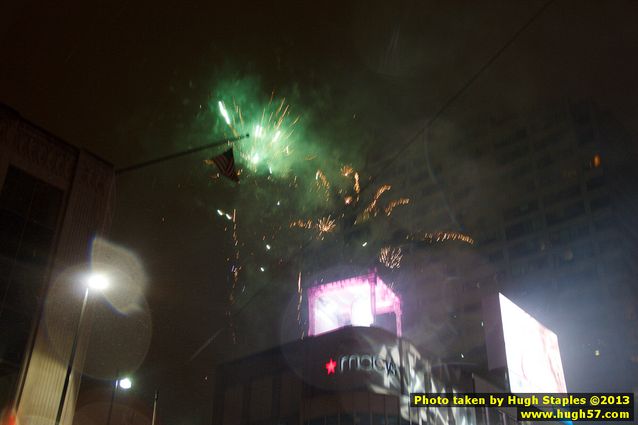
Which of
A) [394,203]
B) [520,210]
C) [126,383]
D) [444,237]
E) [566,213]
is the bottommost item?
[126,383]

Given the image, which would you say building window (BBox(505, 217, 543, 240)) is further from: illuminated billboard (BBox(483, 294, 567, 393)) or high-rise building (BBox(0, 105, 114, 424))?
high-rise building (BBox(0, 105, 114, 424))

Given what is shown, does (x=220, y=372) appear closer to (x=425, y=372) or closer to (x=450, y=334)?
(x=425, y=372)

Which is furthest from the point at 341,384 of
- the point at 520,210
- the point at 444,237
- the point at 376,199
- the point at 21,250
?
the point at 376,199

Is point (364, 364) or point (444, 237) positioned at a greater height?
point (444, 237)

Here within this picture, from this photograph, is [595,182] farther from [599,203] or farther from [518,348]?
[518,348]

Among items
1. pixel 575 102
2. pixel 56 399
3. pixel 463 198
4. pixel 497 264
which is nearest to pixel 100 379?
pixel 56 399
